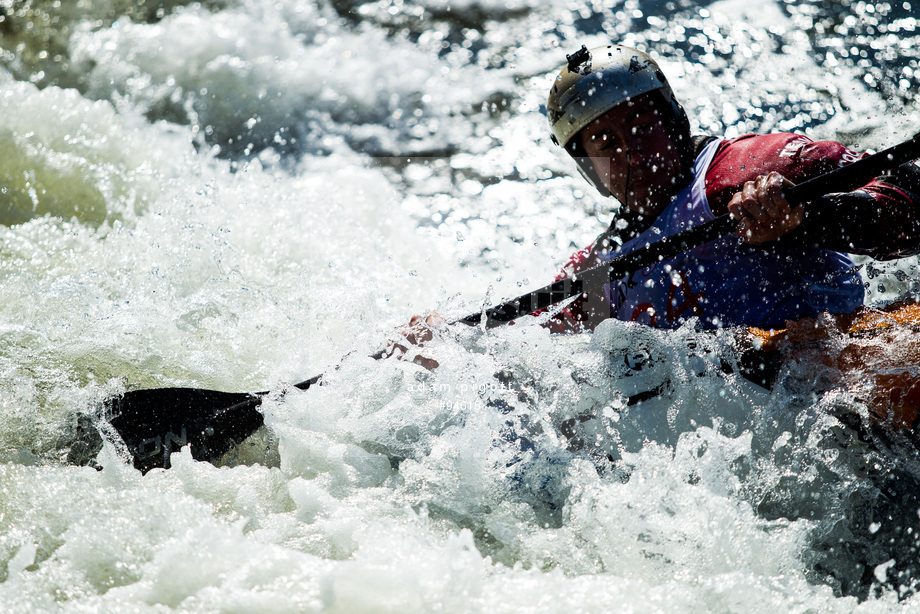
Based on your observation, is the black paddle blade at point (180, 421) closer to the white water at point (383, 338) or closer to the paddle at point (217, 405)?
the paddle at point (217, 405)

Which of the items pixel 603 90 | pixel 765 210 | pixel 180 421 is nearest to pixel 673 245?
pixel 765 210

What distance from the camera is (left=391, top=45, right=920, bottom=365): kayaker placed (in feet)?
7.62

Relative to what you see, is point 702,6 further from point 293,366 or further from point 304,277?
point 293,366

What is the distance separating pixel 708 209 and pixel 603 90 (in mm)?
676

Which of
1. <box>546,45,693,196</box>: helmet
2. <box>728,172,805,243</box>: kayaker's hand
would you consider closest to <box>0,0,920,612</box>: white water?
<box>728,172,805,243</box>: kayaker's hand

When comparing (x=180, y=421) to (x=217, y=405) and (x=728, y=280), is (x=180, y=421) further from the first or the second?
(x=728, y=280)

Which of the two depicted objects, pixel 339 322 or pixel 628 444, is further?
pixel 339 322

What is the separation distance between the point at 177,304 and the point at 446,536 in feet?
7.57

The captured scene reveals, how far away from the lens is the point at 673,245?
260 centimetres

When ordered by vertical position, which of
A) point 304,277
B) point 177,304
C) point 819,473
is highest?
point 819,473

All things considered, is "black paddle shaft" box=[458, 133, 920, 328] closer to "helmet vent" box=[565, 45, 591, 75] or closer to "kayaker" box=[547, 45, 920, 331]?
"kayaker" box=[547, 45, 920, 331]

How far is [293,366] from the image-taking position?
353 centimetres

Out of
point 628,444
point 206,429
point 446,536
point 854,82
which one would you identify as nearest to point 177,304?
point 206,429

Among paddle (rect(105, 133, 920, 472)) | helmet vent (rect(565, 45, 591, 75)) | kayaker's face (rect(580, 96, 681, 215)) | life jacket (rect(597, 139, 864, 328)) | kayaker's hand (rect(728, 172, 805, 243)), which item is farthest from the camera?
helmet vent (rect(565, 45, 591, 75))
